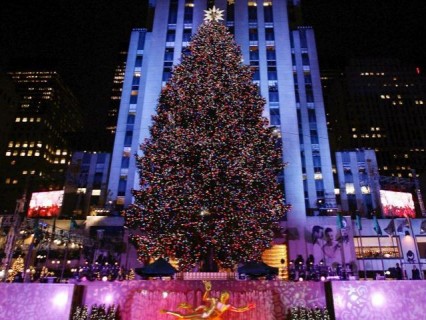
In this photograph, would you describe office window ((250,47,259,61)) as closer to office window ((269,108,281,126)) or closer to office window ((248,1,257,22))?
office window ((248,1,257,22))

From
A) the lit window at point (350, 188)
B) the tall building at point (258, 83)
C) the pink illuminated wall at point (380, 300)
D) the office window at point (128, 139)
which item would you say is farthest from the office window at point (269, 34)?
the pink illuminated wall at point (380, 300)

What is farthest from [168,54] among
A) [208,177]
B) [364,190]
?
[364,190]

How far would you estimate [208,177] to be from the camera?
19.9 m

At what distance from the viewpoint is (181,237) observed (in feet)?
65.9

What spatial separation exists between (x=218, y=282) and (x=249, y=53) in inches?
1269

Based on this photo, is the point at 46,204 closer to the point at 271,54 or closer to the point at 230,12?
the point at 271,54

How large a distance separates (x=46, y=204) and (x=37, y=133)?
87.3 meters

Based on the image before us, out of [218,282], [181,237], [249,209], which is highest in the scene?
[249,209]

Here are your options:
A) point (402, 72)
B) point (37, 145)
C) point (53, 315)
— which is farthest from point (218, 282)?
point (402, 72)

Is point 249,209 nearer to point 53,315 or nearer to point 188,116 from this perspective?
point 188,116

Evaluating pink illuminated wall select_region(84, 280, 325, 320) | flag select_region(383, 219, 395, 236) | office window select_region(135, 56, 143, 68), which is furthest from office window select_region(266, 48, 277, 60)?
pink illuminated wall select_region(84, 280, 325, 320)

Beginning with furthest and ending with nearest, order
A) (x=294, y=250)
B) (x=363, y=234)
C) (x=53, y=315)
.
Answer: (x=363, y=234) < (x=294, y=250) < (x=53, y=315)

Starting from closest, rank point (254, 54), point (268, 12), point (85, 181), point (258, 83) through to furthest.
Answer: point (258, 83), point (254, 54), point (268, 12), point (85, 181)

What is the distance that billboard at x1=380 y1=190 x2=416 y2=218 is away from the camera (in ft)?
116
